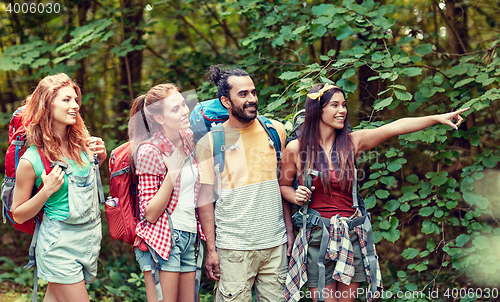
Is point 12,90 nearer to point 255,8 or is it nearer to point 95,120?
point 95,120

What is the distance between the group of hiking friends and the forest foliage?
23.3 inches

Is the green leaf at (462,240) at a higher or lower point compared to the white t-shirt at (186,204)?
lower

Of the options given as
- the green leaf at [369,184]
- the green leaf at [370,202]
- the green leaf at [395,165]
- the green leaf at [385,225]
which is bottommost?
the green leaf at [385,225]

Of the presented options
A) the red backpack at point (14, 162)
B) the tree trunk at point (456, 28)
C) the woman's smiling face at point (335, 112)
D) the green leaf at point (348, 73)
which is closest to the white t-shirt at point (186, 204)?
the red backpack at point (14, 162)

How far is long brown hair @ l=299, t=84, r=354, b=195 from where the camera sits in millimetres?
2857

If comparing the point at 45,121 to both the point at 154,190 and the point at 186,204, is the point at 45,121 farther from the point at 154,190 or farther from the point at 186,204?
the point at 186,204

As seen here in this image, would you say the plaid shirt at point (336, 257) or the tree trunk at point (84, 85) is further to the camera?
the tree trunk at point (84, 85)

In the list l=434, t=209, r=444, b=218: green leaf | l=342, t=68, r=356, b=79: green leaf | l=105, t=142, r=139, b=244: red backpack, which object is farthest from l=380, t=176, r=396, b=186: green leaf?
l=105, t=142, r=139, b=244: red backpack

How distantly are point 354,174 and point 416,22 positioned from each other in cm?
349

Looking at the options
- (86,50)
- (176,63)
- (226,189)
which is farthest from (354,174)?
(86,50)

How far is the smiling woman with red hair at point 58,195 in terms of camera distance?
2537 mm

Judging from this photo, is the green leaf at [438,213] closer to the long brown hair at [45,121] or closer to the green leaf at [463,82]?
the green leaf at [463,82]

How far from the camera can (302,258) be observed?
2869 mm

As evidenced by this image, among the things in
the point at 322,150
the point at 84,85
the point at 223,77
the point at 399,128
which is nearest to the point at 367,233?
the point at 322,150
